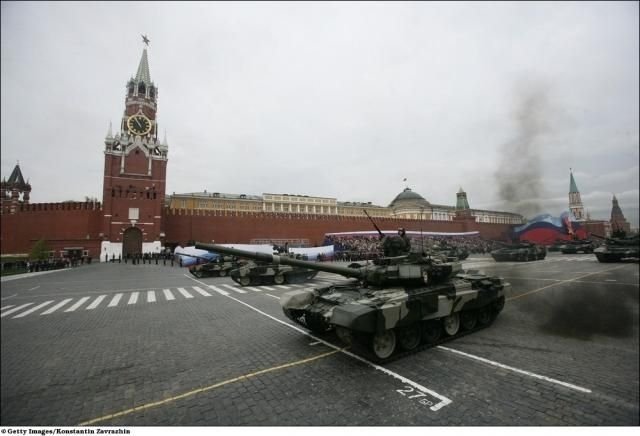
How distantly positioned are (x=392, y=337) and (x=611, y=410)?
2.97 metres

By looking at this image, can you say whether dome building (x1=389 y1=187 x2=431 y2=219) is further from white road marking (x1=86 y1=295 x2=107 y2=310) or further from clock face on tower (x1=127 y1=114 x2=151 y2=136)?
white road marking (x1=86 y1=295 x2=107 y2=310)

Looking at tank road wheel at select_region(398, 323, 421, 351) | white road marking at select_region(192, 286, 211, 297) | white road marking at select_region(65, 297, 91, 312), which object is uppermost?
tank road wheel at select_region(398, 323, 421, 351)

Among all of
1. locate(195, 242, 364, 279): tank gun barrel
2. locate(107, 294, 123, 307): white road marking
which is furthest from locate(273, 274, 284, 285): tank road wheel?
locate(195, 242, 364, 279): tank gun barrel

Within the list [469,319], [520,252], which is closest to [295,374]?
[469,319]

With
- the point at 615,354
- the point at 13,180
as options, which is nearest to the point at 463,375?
the point at 615,354

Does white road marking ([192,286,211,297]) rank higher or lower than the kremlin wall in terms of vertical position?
lower

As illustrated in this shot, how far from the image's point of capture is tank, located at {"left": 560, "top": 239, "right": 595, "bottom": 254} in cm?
2776

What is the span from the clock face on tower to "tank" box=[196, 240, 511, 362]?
48304 mm

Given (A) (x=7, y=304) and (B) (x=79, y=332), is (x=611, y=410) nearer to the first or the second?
(B) (x=79, y=332)

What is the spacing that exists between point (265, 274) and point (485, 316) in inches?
432

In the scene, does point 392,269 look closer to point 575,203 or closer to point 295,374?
point 295,374

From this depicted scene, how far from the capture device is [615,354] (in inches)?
214

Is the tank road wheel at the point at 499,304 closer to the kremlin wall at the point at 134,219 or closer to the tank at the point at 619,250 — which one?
the tank at the point at 619,250

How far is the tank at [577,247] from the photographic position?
2776 centimetres
